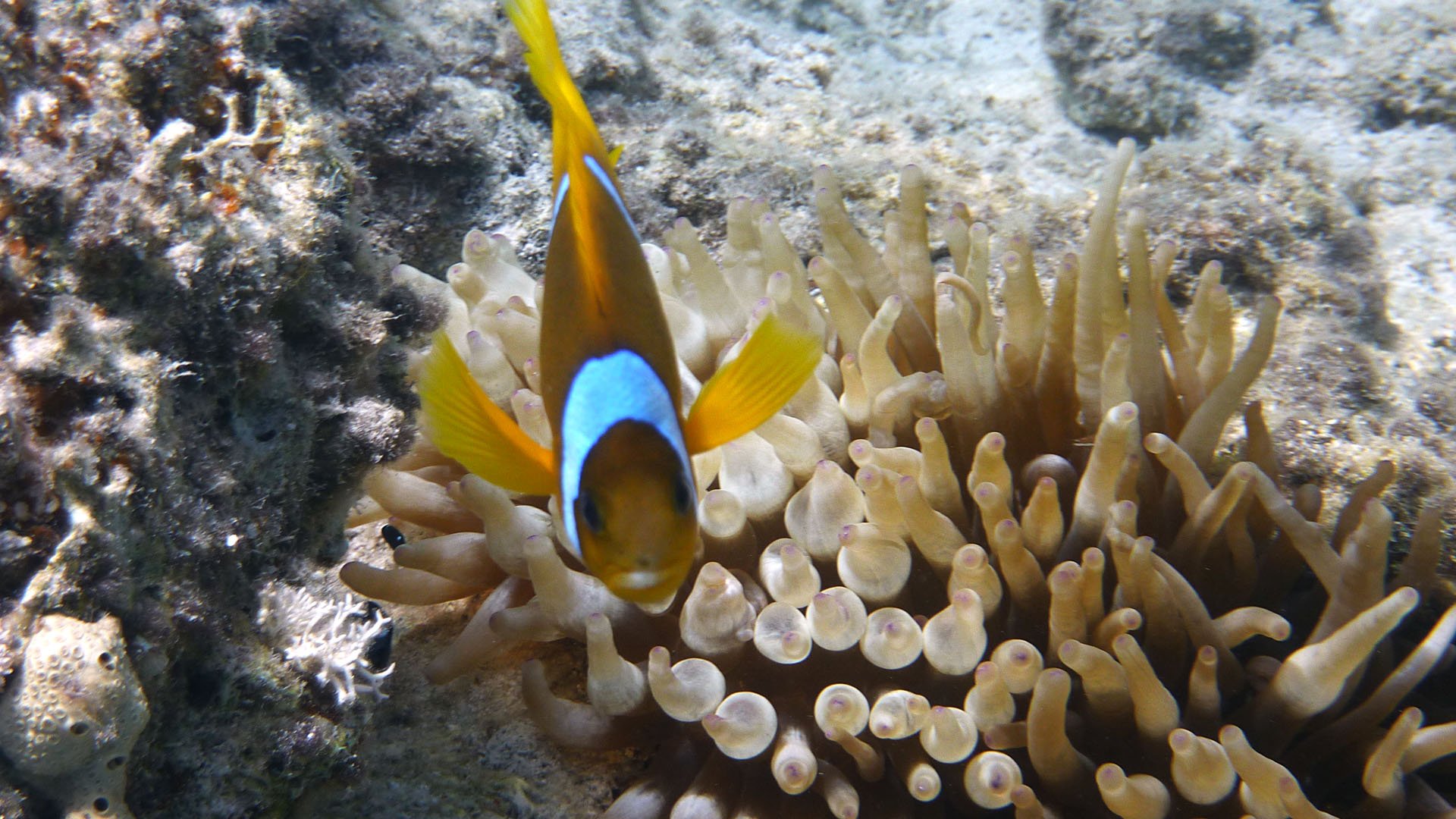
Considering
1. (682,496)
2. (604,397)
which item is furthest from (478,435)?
(682,496)

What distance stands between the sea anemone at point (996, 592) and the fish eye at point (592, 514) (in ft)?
1.17

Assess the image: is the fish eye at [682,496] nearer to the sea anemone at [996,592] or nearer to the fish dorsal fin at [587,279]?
the fish dorsal fin at [587,279]

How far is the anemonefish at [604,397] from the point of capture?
0.83 m

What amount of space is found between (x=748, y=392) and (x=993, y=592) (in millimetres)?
528

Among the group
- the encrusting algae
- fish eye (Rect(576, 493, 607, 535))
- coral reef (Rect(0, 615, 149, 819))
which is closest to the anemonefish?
fish eye (Rect(576, 493, 607, 535))

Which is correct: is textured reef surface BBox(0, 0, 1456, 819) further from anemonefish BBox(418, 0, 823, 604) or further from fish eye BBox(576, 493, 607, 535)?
fish eye BBox(576, 493, 607, 535)

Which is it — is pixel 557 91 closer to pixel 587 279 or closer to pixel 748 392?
pixel 587 279

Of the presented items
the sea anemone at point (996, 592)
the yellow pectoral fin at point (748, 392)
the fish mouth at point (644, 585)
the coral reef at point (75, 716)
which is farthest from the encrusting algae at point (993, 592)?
the coral reef at point (75, 716)

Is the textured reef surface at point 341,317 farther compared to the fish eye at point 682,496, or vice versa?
the textured reef surface at point 341,317

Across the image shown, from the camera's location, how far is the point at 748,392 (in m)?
1.06

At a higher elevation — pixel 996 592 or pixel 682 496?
pixel 682 496

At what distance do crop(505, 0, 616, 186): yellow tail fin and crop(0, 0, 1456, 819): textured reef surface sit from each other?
619 mm

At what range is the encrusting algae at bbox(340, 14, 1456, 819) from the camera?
113 cm

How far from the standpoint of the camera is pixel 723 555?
1392 millimetres
